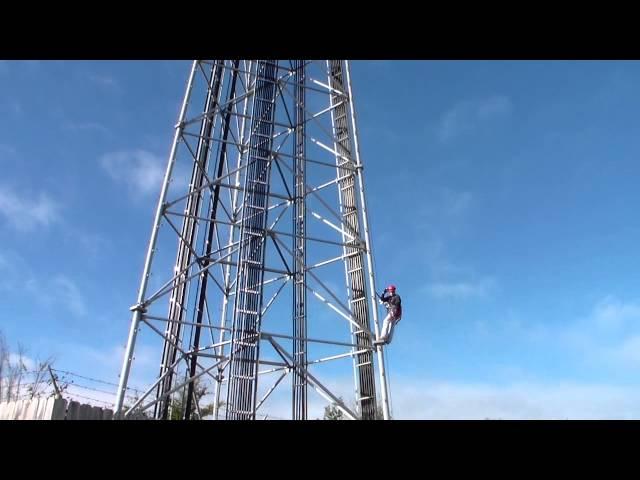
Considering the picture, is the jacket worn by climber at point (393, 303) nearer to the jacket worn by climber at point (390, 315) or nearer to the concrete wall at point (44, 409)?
the jacket worn by climber at point (390, 315)

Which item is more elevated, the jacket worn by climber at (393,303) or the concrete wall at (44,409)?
the jacket worn by climber at (393,303)

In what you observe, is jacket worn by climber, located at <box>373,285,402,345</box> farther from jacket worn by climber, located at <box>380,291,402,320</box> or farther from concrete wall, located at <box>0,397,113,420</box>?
concrete wall, located at <box>0,397,113,420</box>

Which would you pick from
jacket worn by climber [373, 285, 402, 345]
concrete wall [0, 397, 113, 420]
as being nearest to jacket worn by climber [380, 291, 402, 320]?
jacket worn by climber [373, 285, 402, 345]

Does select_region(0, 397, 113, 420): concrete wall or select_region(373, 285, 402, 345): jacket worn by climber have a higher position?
select_region(373, 285, 402, 345): jacket worn by climber

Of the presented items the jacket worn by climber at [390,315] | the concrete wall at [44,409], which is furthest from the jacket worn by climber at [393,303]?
the concrete wall at [44,409]

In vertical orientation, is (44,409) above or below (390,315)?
below

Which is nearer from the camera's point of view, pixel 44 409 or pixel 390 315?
pixel 44 409

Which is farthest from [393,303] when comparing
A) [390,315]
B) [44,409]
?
[44,409]

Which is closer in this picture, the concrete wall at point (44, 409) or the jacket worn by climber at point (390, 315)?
the concrete wall at point (44, 409)

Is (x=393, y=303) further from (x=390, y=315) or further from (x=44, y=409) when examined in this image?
(x=44, y=409)

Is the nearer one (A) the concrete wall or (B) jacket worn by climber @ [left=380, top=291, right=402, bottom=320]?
(A) the concrete wall
